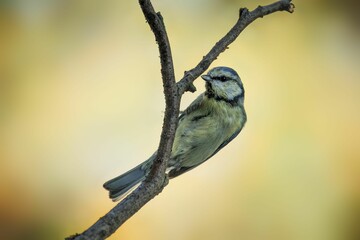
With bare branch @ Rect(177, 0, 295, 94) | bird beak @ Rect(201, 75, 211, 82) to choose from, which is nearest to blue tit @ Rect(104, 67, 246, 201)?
bird beak @ Rect(201, 75, 211, 82)

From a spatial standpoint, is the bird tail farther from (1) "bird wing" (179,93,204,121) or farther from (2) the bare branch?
(2) the bare branch

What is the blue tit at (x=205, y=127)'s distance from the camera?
5.47ft

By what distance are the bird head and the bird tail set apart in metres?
0.31

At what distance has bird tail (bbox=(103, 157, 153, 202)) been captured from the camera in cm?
168

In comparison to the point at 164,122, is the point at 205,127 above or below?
above

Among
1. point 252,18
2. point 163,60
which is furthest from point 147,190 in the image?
point 252,18

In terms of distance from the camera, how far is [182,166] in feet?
5.53

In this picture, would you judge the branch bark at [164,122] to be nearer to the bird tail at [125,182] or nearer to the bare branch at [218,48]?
the bare branch at [218,48]

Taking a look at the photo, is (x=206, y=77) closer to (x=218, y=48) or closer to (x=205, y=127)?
(x=205, y=127)

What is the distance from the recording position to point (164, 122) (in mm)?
859

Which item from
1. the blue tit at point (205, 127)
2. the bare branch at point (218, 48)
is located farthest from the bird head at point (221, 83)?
the bare branch at point (218, 48)

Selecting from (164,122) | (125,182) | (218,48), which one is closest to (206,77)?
(125,182)

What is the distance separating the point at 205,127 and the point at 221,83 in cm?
17

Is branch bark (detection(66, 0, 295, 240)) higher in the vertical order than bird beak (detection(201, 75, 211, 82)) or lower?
lower
